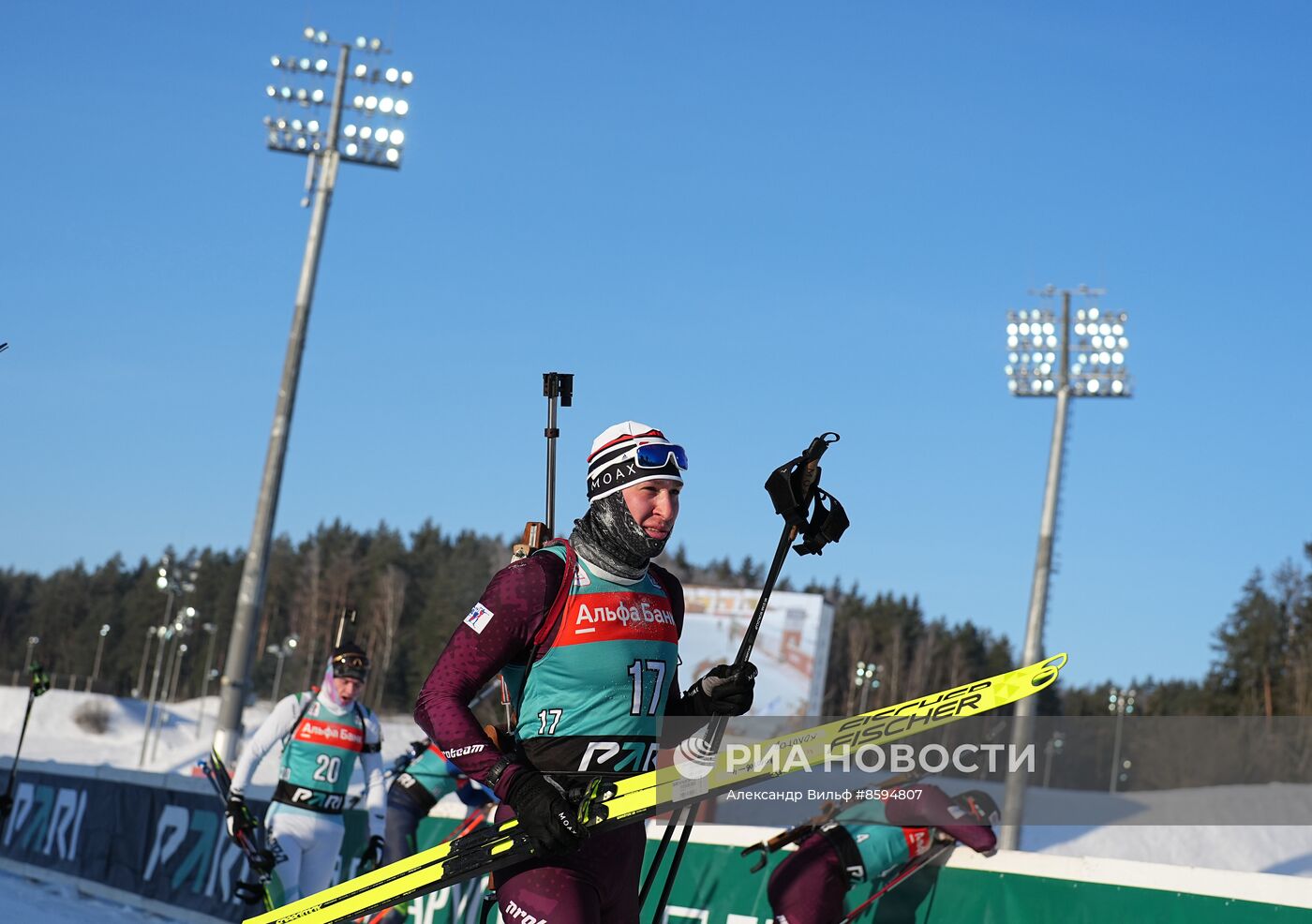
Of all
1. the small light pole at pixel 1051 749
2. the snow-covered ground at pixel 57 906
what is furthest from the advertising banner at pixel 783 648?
the small light pole at pixel 1051 749

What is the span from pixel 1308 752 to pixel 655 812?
223 ft

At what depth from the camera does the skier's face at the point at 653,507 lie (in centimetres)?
459

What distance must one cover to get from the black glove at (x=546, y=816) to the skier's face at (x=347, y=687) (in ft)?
21.8

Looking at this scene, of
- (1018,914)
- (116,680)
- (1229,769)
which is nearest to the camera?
(1018,914)

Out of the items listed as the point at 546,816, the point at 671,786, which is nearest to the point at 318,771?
the point at 671,786

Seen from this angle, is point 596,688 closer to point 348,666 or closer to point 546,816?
point 546,816

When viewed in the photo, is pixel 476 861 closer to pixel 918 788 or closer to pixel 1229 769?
pixel 918 788

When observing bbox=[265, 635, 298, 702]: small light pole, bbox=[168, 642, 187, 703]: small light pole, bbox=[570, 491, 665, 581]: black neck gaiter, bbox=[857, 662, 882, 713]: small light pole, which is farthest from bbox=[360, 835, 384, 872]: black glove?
bbox=[168, 642, 187, 703]: small light pole

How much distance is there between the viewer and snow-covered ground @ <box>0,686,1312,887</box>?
95.5ft

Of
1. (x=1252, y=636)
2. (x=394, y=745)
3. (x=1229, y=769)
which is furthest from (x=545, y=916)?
(x=1252, y=636)

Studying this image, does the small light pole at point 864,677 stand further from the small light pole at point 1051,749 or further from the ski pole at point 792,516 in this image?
the ski pole at point 792,516

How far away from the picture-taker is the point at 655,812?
436 cm

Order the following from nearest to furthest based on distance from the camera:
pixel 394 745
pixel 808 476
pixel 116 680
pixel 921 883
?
pixel 808 476, pixel 921 883, pixel 394 745, pixel 116 680

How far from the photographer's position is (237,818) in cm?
987
